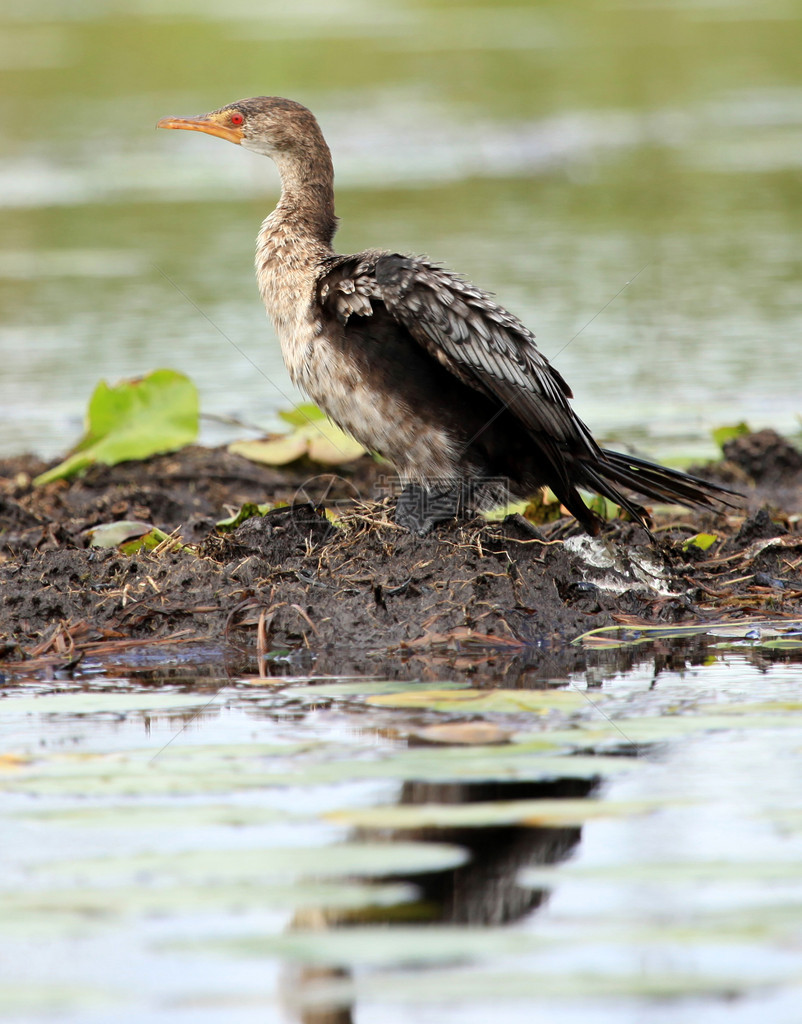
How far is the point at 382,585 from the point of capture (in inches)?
225

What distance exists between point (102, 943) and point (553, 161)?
20075 millimetres

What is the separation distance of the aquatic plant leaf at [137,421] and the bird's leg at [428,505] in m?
2.55

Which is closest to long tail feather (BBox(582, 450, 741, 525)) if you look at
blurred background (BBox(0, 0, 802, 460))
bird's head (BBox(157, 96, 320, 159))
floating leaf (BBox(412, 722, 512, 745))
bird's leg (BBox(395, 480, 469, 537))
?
bird's leg (BBox(395, 480, 469, 537))

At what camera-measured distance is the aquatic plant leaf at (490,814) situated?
3.79 m

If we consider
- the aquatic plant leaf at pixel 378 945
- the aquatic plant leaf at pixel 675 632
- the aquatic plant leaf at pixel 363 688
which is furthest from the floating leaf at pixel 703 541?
the aquatic plant leaf at pixel 378 945

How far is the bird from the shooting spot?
569 centimetres

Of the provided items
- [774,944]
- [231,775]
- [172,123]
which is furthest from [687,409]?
[774,944]

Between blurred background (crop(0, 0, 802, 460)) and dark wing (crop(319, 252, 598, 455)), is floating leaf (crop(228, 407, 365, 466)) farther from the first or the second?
dark wing (crop(319, 252, 598, 455))

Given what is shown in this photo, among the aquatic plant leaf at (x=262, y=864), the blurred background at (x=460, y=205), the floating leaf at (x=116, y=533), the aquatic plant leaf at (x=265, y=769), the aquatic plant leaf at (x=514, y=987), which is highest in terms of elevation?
the blurred background at (x=460, y=205)

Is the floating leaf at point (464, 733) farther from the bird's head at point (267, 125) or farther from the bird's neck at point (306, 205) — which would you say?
the bird's head at point (267, 125)

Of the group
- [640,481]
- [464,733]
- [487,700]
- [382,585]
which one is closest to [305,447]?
[640,481]

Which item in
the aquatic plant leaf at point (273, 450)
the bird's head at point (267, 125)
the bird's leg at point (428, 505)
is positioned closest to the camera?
the bird's leg at point (428, 505)

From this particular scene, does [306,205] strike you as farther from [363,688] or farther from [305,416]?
[363,688]

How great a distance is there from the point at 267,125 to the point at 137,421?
2316 mm
